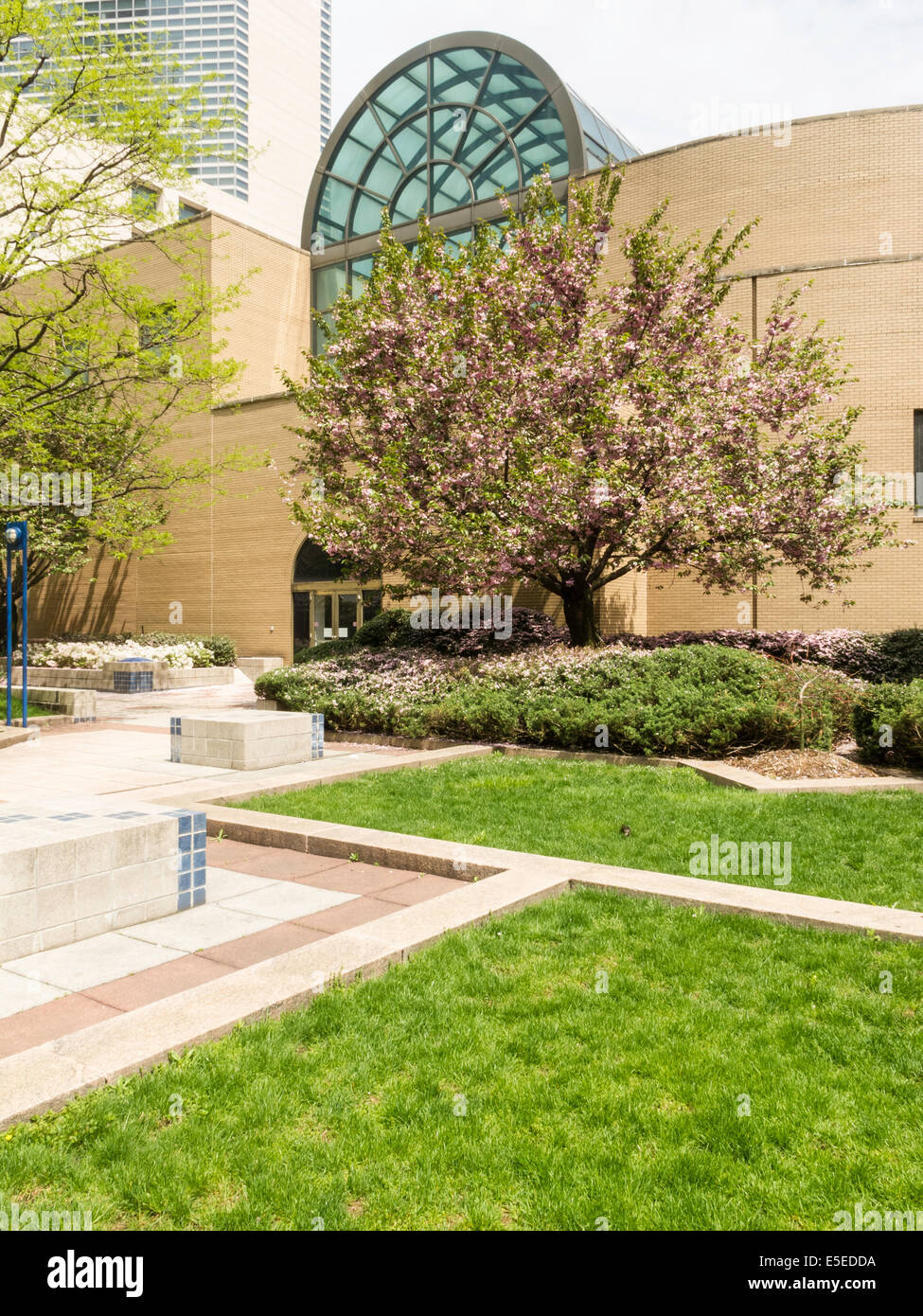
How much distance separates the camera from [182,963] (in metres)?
4.85

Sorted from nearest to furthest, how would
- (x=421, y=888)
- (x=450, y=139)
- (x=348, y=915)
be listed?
(x=348, y=915) → (x=421, y=888) → (x=450, y=139)

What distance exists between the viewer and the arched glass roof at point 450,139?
26359 millimetres

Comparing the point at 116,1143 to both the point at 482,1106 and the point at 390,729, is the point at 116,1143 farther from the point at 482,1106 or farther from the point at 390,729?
the point at 390,729

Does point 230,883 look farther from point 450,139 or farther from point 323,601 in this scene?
point 450,139

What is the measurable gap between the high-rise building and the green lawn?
131 m

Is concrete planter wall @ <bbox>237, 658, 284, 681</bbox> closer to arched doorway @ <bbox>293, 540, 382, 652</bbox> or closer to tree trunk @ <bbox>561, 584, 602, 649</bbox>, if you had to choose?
arched doorway @ <bbox>293, 540, 382, 652</bbox>

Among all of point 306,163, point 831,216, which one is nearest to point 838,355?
point 831,216

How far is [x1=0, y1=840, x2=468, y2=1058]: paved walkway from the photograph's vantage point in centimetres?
425

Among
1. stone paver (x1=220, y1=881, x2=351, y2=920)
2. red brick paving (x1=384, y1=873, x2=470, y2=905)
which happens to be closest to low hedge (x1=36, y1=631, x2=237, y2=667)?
stone paver (x1=220, y1=881, x2=351, y2=920)

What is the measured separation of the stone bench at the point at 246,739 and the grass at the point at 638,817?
2.04 meters

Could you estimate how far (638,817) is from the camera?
811 centimetres

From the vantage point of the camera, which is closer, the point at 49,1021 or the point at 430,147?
the point at 49,1021

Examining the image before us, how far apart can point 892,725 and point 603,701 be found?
368 cm

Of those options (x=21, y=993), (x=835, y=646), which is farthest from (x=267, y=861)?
(x=835, y=646)
